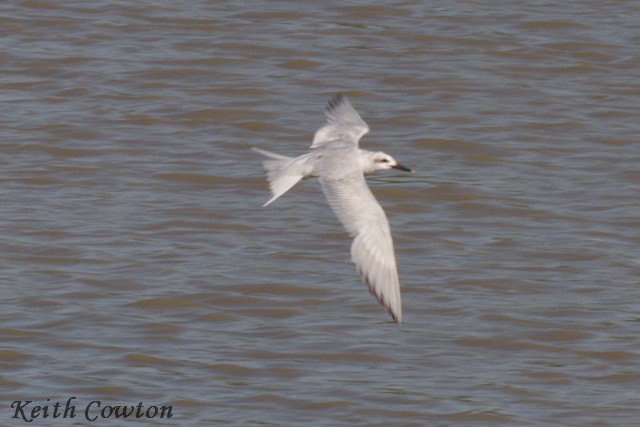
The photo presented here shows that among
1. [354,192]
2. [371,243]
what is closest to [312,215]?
[354,192]

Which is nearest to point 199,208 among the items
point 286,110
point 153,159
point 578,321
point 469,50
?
point 153,159

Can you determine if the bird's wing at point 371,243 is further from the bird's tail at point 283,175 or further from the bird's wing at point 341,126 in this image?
the bird's wing at point 341,126

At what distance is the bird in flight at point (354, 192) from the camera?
7.34 meters

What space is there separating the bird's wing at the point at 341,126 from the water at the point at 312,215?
1.02 m

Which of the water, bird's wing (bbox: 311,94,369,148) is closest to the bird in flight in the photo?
bird's wing (bbox: 311,94,369,148)

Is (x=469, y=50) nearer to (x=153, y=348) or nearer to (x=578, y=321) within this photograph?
(x=578, y=321)

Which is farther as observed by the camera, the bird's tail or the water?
the water

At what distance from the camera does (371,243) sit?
7.42 m

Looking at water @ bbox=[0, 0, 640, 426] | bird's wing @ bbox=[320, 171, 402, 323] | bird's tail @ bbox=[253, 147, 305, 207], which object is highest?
bird's tail @ bbox=[253, 147, 305, 207]

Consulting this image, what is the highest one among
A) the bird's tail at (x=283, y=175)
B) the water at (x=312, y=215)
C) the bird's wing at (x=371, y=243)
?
the bird's tail at (x=283, y=175)

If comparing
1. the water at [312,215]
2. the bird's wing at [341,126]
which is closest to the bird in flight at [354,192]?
the bird's wing at [341,126]

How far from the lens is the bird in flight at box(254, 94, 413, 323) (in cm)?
734

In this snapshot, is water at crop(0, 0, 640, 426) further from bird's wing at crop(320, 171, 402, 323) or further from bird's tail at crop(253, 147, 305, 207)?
bird's tail at crop(253, 147, 305, 207)

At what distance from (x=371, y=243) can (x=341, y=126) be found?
1713 mm
